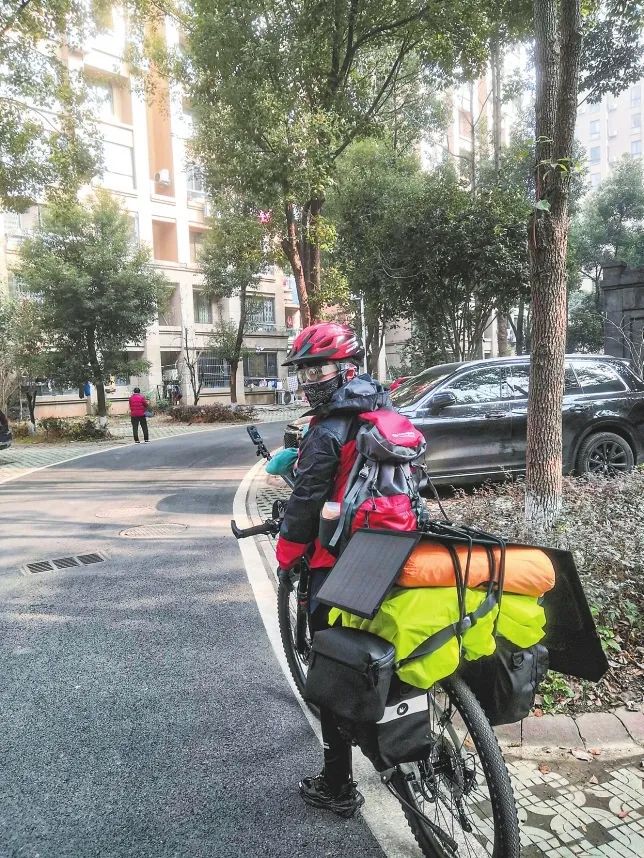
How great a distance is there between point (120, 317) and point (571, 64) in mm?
18741

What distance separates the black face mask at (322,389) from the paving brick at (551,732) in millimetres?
1908

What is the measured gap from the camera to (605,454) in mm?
8539

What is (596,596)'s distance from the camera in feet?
11.8

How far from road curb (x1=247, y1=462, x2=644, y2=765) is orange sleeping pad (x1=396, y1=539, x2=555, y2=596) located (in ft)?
4.42

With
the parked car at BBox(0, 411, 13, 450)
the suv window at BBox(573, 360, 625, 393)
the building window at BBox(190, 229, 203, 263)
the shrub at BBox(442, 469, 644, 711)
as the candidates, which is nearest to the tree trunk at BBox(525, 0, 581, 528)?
the shrub at BBox(442, 469, 644, 711)

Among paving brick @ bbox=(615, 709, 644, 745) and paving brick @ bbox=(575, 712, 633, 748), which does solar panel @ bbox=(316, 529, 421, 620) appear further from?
paving brick @ bbox=(615, 709, 644, 745)

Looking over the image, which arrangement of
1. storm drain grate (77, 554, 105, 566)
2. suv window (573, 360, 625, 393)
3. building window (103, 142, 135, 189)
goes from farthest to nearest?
building window (103, 142, 135, 189)
suv window (573, 360, 625, 393)
storm drain grate (77, 554, 105, 566)

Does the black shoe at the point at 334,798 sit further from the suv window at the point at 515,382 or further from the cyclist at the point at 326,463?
the suv window at the point at 515,382

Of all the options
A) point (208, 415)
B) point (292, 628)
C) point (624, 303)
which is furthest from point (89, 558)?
point (208, 415)

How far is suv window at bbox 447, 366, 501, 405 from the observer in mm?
→ 8430

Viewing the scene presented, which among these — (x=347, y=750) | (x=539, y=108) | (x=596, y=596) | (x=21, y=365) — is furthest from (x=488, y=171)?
(x=347, y=750)

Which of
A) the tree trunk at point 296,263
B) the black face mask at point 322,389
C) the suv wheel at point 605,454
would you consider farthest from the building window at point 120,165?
the black face mask at point 322,389

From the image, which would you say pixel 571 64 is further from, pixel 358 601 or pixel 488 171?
pixel 488 171

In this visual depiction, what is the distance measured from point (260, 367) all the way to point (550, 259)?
37387 millimetres
